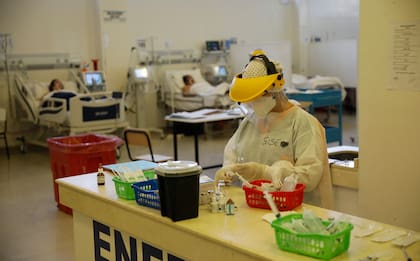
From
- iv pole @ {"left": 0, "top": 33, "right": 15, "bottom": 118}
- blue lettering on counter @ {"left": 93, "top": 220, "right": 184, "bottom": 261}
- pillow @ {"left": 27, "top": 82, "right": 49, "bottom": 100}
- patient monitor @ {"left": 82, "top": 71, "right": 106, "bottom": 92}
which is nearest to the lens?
blue lettering on counter @ {"left": 93, "top": 220, "right": 184, "bottom": 261}

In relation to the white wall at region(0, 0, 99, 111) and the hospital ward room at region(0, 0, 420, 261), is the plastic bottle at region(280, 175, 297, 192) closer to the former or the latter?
the hospital ward room at region(0, 0, 420, 261)

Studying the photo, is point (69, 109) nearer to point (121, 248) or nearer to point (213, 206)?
point (121, 248)

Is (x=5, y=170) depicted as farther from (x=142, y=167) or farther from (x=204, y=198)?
(x=204, y=198)

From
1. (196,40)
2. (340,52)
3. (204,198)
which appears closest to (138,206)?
(204,198)

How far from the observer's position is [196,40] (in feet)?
35.3

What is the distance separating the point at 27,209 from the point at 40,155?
2.94 m

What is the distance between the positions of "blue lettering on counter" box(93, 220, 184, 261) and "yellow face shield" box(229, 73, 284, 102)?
81 cm

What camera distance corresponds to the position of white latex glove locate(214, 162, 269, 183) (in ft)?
8.77

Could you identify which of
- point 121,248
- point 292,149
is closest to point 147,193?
point 121,248

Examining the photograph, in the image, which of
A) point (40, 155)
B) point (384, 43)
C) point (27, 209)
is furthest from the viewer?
point (40, 155)

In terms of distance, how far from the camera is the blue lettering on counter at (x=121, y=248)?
2.47 m

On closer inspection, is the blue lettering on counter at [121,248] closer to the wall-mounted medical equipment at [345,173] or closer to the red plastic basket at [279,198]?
the red plastic basket at [279,198]

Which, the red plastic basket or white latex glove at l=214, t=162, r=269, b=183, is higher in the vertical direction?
white latex glove at l=214, t=162, r=269, b=183

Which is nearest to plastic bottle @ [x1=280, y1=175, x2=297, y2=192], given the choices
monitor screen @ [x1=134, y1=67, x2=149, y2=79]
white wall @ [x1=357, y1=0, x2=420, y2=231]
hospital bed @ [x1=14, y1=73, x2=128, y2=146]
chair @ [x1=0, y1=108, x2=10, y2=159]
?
white wall @ [x1=357, y1=0, x2=420, y2=231]
